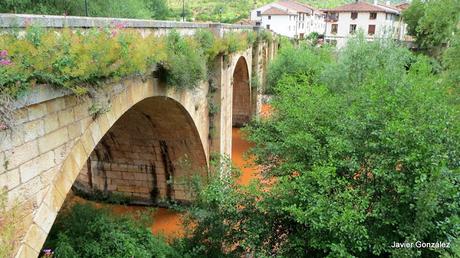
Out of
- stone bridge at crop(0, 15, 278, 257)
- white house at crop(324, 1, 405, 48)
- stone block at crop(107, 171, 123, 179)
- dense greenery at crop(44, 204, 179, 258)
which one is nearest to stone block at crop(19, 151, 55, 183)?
stone bridge at crop(0, 15, 278, 257)

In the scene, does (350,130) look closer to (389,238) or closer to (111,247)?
(389,238)

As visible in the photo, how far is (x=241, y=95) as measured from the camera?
23703 mm

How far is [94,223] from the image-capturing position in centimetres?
781

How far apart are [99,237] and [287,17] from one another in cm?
4710

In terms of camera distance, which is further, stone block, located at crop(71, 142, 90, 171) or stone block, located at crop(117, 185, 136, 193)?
stone block, located at crop(117, 185, 136, 193)

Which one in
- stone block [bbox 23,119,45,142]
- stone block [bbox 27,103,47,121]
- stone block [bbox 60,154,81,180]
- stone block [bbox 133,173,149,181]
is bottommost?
stone block [bbox 133,173,149,181]

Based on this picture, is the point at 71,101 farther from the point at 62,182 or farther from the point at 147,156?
the point at 147,156

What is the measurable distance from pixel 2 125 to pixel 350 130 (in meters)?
5.86

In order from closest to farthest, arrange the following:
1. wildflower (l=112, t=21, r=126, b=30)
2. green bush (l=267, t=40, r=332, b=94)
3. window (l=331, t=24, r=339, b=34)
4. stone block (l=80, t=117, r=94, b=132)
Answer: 1. stone block (l=80, t=117, r=94, b=132)
2. wildflower (l=112, t=21, r=126, b=30)
3. green bush (l=267, t=40, r=332, b=94)
4. window (l=331, t=24, r=339, b=34)

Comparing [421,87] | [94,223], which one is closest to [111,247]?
[94,223]

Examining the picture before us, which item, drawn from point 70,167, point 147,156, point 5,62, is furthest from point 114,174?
point 5,62

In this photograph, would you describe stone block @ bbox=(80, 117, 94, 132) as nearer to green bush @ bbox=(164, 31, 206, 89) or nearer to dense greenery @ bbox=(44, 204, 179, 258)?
green bush @ bbox=(164, 31, 206, 89)

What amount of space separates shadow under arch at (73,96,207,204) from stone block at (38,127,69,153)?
5.24 m

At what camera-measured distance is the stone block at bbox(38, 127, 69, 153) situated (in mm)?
4285
